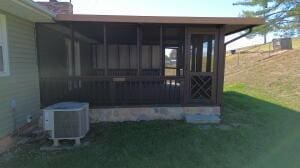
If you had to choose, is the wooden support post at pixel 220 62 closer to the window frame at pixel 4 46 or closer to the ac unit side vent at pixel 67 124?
the ac unit side vent at pixel 67 124

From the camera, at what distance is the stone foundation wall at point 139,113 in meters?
6.26

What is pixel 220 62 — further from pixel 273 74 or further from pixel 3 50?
pixel 273 74

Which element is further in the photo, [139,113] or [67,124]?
[139,113]

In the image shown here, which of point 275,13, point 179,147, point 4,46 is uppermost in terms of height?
point 275,13

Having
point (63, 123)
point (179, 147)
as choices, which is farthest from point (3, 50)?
point (179, 147)

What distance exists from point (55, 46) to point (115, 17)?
254cm

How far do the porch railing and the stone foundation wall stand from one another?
0.62 feet

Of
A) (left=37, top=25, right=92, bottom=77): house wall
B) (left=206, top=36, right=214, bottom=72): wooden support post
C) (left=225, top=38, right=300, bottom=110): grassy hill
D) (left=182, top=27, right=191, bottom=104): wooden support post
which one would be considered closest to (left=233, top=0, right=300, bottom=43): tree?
(left=225, top=38, right=300, bottom=110): grassy hill

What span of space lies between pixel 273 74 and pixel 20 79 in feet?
42.1

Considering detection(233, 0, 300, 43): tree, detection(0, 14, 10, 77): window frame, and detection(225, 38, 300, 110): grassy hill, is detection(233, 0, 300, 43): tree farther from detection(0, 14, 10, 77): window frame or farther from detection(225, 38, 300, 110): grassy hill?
detection(0, 14, 10, 77): window frame

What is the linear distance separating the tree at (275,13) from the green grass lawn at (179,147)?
11.7 metres

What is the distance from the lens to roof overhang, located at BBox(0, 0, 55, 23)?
4047mm

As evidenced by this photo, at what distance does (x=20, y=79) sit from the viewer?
5.15 metres

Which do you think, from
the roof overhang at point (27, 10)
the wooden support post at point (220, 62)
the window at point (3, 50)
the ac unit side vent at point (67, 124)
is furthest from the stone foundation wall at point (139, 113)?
the roof overhang at point (27, 10)
